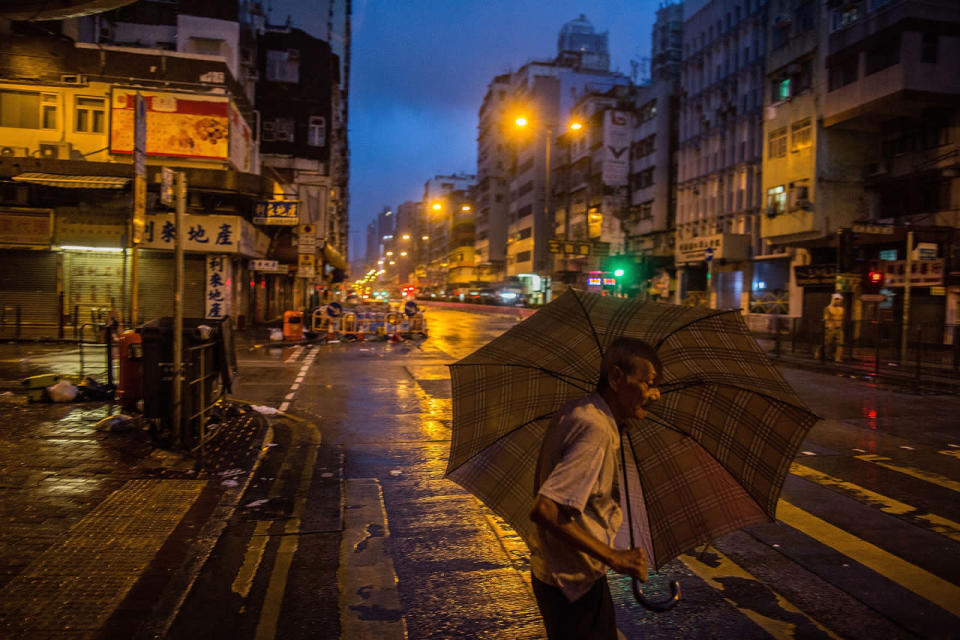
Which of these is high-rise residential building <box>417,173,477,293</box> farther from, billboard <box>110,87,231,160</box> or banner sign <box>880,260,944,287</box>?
banner sign <box>880,260,944,287</box>

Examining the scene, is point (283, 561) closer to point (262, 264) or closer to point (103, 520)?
point (103, 520)

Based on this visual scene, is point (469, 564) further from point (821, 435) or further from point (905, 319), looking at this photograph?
point (905, 319)

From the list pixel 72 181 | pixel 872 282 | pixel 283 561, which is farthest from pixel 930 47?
pixel 72 181

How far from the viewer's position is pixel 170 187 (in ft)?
26.5

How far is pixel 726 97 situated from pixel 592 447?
45.0 meters

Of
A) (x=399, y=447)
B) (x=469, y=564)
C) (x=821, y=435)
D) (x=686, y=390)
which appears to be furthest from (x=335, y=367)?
(x=686, y=390)

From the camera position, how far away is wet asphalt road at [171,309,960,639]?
388 cm

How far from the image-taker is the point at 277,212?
2945 cm

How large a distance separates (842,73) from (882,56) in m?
2.12

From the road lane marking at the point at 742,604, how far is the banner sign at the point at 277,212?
88.3 feet

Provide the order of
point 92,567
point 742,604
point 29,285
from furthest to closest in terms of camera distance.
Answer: point 29,285 < point 92,567 < point 742,604

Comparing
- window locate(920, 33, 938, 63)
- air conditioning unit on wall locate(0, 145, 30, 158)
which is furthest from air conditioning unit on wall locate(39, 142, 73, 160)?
window locate(920, 33, 938, 63)

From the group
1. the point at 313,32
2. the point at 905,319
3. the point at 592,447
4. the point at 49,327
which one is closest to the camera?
the point at 592,447

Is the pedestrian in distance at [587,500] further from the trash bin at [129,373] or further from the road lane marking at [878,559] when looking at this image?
the trash bin at [129,373]
